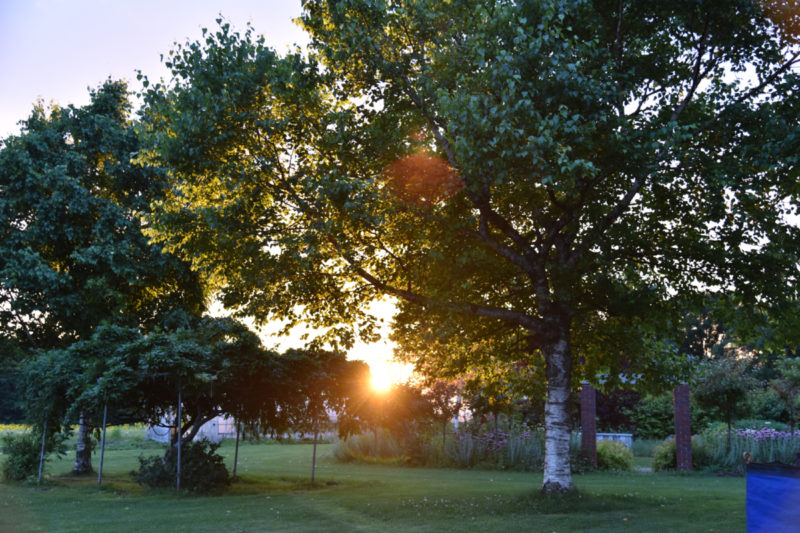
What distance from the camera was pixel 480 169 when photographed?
12.1 metres

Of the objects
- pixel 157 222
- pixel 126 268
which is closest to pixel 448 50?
pixel 157 222

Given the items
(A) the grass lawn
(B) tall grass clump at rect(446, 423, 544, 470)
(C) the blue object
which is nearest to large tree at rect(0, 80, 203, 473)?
(A) the grass lawn

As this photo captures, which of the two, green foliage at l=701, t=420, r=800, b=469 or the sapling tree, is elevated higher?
the sapling tree

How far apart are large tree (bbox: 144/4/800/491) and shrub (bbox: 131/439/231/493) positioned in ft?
14.4

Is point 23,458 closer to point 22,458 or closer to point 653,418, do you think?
point 22,458

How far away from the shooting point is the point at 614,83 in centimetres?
1270

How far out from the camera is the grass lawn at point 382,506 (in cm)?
1145

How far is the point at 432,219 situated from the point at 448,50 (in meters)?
3.36

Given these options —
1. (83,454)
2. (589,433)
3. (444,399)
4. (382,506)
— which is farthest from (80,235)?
(589,433)

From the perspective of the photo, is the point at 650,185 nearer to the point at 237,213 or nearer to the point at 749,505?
the point at 237,213

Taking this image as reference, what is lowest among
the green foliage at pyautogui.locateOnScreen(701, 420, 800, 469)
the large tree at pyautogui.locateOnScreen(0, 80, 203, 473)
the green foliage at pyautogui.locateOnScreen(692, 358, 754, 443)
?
the green foliage at pyautogui.locateOnScreen(701, 420, 800, 469)

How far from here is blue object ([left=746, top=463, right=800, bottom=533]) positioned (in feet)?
18.4

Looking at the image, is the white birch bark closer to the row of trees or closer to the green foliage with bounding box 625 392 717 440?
the row of trees

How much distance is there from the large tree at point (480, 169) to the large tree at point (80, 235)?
22.2 ft
